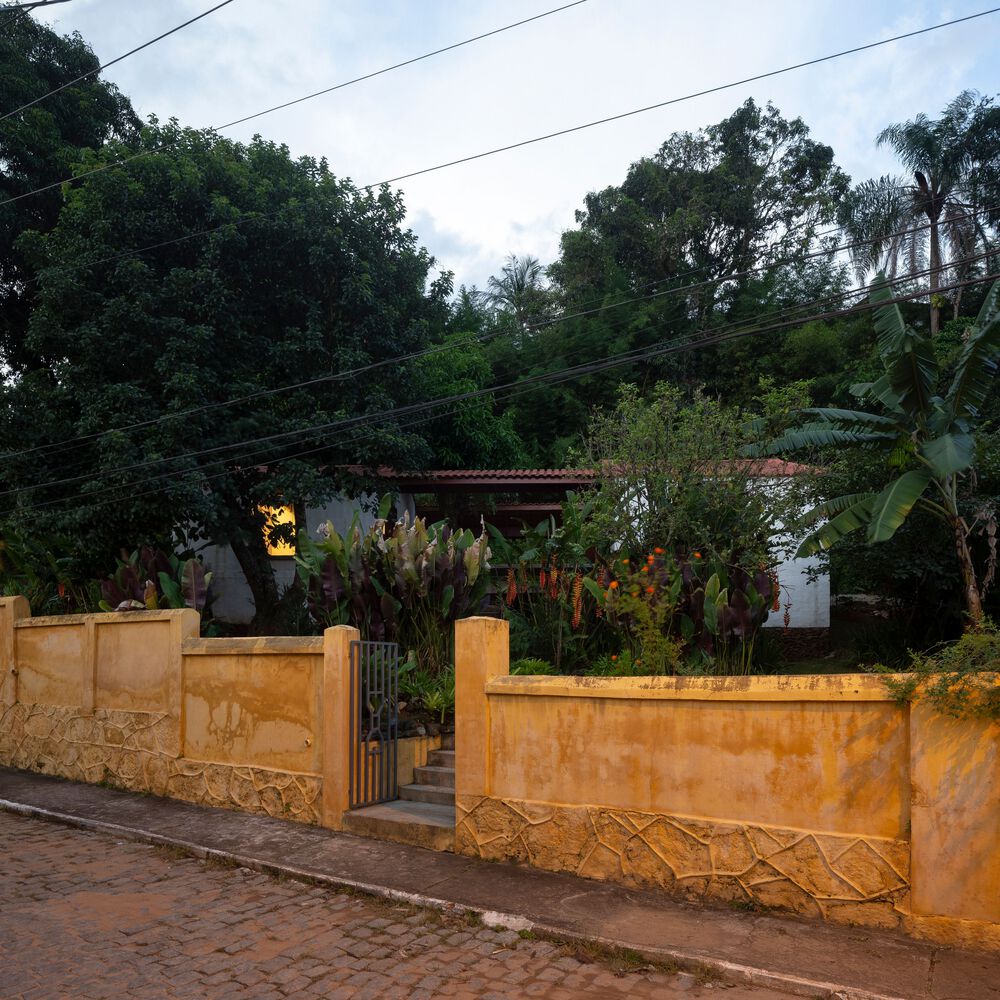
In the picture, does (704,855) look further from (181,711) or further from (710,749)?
(181,711)

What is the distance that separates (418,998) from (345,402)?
11.8 metres

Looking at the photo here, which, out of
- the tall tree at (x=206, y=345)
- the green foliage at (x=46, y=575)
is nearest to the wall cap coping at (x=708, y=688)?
the tall tree at (x=206, y=345)

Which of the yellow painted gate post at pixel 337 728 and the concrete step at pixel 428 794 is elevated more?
the yellow painted gate post at pixel 337 728

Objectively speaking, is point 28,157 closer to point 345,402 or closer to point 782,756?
point 345,402

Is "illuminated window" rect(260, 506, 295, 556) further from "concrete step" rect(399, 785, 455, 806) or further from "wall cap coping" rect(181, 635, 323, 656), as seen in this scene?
"concrete step" rect(399, 785, 455, 806)

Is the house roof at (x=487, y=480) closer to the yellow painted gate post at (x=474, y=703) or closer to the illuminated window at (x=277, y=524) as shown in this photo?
the illuminated window at (x=277, y=524)

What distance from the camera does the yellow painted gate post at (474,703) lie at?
24.2ft

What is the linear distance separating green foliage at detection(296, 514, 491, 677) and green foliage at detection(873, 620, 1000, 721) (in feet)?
20.5

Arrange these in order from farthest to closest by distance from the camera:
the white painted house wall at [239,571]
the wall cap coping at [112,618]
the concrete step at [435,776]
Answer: the white painted house wall at [239,571]
the wall cap coping at [112,618]
the concrete step at [435,776]

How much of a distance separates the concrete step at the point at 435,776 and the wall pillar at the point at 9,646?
275 inches

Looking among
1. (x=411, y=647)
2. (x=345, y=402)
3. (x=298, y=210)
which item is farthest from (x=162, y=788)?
(x=298, y=210)

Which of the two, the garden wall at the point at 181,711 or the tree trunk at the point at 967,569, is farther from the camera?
the tree trunk at the point at 967,569

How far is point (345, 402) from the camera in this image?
15.7m

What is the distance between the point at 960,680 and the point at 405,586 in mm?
6887
